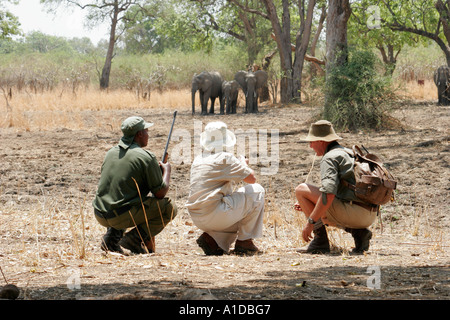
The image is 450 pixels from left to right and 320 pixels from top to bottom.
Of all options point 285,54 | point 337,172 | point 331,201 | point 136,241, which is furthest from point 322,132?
point 285,54

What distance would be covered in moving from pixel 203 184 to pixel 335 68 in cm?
940

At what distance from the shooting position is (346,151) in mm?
6086

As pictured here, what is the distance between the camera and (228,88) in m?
21.1

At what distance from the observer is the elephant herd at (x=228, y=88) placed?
21072 mm

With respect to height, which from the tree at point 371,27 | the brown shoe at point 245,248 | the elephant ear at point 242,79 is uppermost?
the tree at point 371,27

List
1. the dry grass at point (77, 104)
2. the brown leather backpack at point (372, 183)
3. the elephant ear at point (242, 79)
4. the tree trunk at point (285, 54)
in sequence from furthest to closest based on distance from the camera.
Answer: the tree trunk at point (285, 54) → the elephant ear at point (242, 79) → the dry grass at point (77, 104) → the brown leather backpack at point (372, 183)

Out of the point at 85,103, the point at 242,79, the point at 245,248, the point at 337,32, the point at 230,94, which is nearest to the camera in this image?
the point at 245,248

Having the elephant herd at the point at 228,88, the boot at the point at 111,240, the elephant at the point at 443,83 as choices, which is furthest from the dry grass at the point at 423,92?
the boot at the point at 111,240

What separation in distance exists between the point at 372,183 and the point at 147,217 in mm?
2140

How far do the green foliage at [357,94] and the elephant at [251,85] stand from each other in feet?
21.3

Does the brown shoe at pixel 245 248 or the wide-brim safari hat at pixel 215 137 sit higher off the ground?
the wide-brim safari hat at pixel 215 137

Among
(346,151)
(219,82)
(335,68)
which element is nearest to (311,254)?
(346,151)

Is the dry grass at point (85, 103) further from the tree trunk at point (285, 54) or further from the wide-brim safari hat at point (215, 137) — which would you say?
the wide-brim safari hat at point (215, 137)

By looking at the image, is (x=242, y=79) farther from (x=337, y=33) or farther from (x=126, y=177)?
(x=126, y=177)
